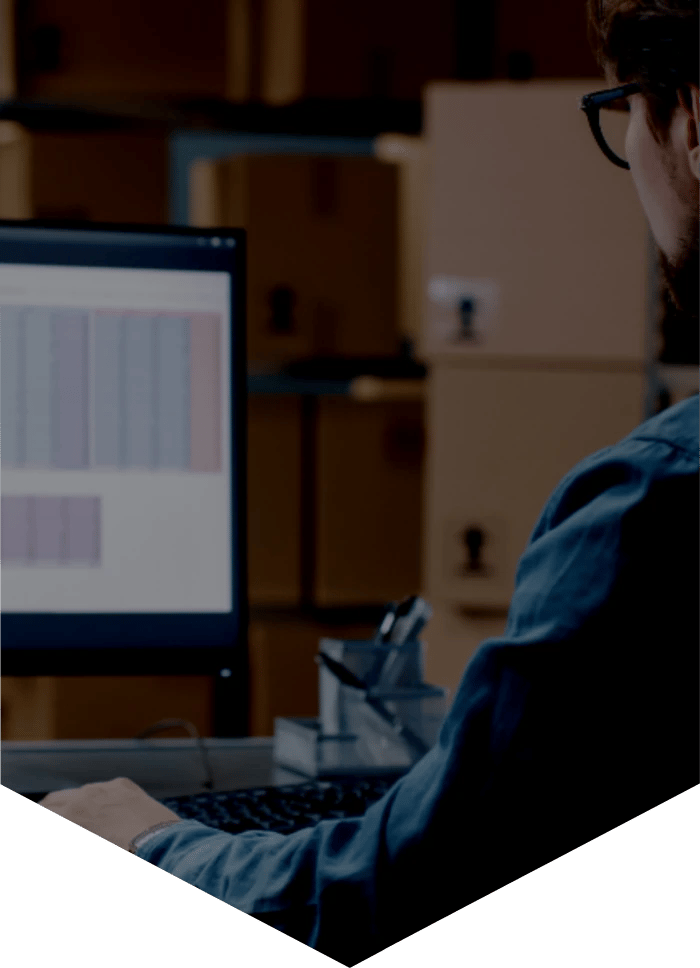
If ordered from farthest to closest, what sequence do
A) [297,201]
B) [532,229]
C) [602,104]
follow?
[297,201], [532,229], [602,104]

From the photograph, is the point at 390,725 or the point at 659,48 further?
the point at 390,725

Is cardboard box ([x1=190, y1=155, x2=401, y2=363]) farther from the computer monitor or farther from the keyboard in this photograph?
the keyboard

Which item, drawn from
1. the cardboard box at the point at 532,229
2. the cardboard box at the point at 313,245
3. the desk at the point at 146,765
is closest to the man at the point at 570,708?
the desk at the point at 146,765

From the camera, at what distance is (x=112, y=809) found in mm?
937

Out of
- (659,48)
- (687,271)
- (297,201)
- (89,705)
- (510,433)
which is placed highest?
(297,201)

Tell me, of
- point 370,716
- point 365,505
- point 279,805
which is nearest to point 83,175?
point 365,505

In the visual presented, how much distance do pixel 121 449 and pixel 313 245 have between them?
1.34 meters

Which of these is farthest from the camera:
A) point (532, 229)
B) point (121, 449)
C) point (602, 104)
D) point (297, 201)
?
point (297, 201)

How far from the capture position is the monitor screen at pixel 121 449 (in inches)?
44.1

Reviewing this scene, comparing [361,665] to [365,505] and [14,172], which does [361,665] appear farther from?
[14,172]

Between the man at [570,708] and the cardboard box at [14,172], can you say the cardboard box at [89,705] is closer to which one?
the cardboard box at [14,172]

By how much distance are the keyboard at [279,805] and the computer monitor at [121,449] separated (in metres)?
0.14

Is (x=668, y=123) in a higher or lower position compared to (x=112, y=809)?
higher

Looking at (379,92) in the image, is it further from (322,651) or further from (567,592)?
(567,592)
